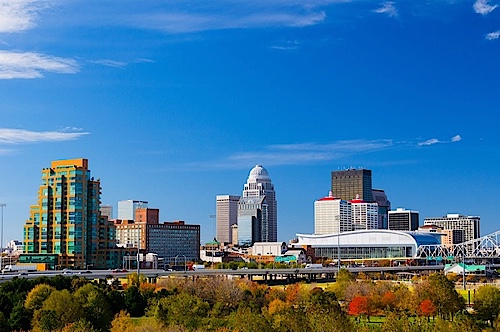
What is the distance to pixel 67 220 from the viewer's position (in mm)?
181375

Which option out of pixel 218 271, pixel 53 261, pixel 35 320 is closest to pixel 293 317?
pixel 35 320

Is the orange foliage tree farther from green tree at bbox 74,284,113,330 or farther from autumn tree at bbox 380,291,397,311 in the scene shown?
green tree at bbox 74,284,113,330

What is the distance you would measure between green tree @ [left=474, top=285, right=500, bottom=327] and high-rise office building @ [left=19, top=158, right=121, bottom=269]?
110625 mm

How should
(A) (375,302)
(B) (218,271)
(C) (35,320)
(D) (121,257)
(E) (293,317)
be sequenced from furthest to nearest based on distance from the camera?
(D) (121,257) < (B) (218,271) < (A) (375,302) < (C) (35,320) < (E) (293,317)

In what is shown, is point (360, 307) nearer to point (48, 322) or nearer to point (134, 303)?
point (134, 303)

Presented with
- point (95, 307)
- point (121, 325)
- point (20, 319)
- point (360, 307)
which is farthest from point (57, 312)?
point (360, 307)

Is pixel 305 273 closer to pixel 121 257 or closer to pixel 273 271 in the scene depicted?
pixel 273 271

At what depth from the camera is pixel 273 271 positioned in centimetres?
16725

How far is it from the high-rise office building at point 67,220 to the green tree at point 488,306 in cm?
11063

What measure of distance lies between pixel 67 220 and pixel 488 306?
118 metres

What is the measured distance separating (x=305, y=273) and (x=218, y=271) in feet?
93.7

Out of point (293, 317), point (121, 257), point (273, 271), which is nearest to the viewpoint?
point (293, 317)

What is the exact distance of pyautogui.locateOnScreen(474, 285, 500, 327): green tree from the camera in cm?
8253

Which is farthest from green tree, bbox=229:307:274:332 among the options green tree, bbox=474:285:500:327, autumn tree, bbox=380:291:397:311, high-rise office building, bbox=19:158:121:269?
high-rise office building, bbox=19:158:121:269
